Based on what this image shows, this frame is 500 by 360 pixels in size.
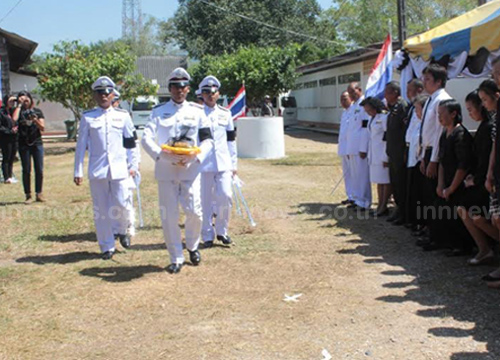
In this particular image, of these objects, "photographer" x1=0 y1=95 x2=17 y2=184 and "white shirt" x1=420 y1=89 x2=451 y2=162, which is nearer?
"white shirt" x1=420 y1=89 x2=451 y2=162

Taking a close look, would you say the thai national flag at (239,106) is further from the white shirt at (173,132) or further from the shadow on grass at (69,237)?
the white shirt at (173,132)

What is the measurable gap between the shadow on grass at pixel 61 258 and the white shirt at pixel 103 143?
100 cm

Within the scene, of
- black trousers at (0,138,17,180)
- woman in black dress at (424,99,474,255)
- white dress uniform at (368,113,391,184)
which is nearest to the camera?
woman in black dress at (424,99,474,255)

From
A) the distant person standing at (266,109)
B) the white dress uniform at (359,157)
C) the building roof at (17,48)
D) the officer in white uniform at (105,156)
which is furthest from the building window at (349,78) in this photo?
the officer in white uniform at (105,156)

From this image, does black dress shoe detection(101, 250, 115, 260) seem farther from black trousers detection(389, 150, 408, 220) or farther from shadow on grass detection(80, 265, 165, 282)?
black trousers detection(389, 150, 408, 220)

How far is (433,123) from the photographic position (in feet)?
22.4

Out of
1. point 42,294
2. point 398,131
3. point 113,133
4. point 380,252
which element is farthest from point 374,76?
point 42,294

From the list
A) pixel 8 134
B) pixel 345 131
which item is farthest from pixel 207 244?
pixel 8 134

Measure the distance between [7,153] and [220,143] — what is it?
8156 millimetres

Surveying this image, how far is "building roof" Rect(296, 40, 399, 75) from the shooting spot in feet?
83.4

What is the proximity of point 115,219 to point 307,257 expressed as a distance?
7.97ft

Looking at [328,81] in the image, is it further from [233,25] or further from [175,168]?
[175,168]

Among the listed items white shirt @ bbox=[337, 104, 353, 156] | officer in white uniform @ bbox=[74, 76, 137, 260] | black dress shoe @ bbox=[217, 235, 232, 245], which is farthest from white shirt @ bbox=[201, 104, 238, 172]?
white shirt @ bbox=[337, 104, 353, 156]

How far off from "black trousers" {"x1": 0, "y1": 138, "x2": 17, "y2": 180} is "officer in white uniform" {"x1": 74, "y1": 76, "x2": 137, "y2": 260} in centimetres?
728
